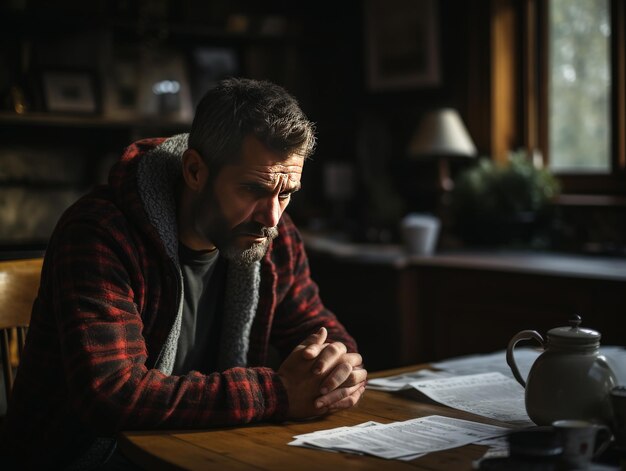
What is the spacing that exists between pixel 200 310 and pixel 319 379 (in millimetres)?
453

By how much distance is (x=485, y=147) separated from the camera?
4.18m

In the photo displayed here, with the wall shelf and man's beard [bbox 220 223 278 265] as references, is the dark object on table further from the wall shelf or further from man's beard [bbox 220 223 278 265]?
the wall shelf

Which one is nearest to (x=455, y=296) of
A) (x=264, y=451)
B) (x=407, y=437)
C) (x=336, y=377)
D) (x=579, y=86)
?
(x=579, y=86)

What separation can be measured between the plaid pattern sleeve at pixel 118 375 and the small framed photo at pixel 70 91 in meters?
2.99

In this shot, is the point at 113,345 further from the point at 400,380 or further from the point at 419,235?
the point at 419,235

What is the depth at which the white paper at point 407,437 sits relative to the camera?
115cm

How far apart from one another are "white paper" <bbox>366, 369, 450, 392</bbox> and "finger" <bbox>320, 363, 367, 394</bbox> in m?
0.14

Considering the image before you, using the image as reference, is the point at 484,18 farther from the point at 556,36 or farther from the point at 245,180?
the point at 245,180

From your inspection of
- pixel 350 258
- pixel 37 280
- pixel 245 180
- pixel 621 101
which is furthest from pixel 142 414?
pixel 621 101

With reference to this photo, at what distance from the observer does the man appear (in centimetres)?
128

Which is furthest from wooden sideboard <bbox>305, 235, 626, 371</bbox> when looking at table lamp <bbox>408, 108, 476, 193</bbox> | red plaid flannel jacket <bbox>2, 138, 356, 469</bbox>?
red plaid flannel jacket <bbox>2, 138, 356, 469</bbox>

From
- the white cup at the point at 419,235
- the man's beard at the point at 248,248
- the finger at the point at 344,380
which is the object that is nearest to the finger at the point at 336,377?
the finger at the point at 344,380

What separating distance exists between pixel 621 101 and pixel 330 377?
9.34 ft

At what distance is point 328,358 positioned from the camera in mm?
1361
